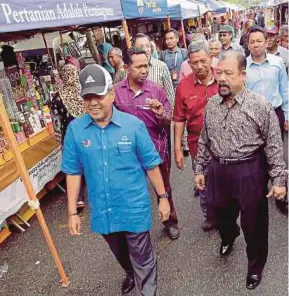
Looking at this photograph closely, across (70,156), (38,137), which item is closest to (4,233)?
(38,137)

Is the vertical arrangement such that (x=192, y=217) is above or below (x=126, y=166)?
below

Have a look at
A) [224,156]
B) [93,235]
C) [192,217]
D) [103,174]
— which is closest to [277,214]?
[192,217]

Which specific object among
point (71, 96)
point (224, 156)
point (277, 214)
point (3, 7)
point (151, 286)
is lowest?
point (277, 214)

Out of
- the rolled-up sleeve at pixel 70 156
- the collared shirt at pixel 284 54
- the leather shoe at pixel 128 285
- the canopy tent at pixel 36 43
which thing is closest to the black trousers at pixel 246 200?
the leather shoe at pixel 128 285

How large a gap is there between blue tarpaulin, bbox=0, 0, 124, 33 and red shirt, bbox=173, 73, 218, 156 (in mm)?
1376

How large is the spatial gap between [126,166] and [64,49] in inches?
255

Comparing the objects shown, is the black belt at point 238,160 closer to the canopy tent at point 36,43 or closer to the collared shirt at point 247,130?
the collared shirt at point 247,130

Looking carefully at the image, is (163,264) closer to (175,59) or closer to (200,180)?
(200,180)

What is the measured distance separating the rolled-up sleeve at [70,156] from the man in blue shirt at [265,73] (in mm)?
2105

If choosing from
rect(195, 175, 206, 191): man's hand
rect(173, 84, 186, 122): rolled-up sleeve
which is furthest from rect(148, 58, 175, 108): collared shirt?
rect(195, 175, 206, 191): man's hand

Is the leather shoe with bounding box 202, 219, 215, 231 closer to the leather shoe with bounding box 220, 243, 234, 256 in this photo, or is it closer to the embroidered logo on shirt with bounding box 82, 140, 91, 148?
the leather shoe with bounding box 220, 243, 234, 256

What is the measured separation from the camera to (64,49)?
8.15 metres

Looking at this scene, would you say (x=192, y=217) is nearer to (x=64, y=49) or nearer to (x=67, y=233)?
(x=67, y=233)

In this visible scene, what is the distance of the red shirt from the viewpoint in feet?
10.3
